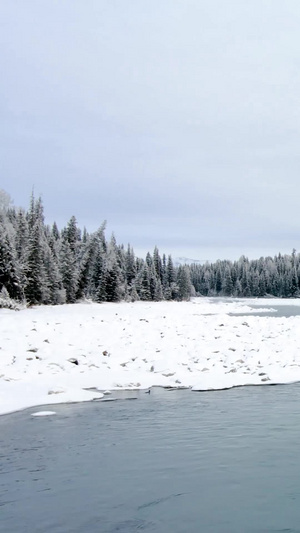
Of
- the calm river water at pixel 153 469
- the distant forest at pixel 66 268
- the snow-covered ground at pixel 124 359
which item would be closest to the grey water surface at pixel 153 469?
the calm river water at pixel 153 469

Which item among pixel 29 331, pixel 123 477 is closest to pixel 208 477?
pixel 123 477

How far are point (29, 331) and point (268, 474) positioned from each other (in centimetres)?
1398

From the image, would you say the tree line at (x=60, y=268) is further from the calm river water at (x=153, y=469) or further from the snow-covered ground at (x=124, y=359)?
the calm river water at (x=153, y=469)

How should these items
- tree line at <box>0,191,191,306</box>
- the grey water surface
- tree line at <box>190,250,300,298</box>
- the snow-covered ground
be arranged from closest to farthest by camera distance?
the grey water surface < the snow-covered ground < tree line at <box>0,191,191,306</box> < tree line at <box>190,250,300,298</box>

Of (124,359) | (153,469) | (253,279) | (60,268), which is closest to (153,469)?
(153,469)

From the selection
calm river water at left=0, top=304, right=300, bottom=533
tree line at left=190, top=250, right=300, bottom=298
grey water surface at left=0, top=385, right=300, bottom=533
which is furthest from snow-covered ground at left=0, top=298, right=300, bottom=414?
tree line at left=190, top=250, right=300, bottom=298

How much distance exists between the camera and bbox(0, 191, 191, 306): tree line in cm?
4628

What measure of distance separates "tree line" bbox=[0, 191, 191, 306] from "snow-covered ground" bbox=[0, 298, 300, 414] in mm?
21252

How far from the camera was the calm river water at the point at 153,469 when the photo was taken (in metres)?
5.39

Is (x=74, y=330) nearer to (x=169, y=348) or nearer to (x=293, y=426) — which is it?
(x=169, y=348)

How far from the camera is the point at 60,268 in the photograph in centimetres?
6125

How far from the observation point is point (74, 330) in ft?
68.1

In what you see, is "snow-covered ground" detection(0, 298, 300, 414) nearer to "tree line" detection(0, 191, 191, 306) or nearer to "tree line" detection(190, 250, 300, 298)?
"tree line" detection(0, 191, 191, 306)

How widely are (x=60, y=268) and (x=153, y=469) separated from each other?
2189 inches
